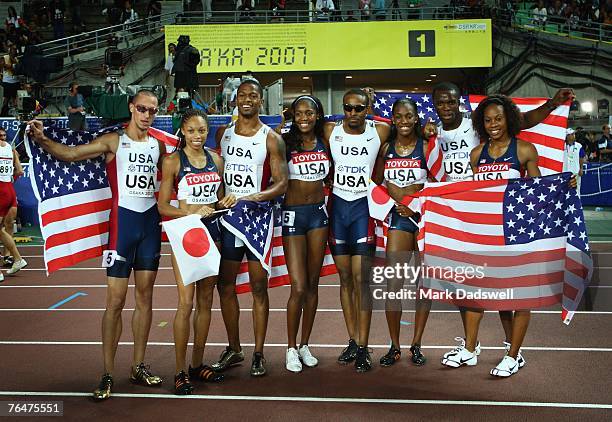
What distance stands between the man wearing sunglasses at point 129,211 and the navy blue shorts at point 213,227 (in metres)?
0.41

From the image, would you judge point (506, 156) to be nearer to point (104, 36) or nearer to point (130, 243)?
point (130, 243)

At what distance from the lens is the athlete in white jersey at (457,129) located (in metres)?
5.80

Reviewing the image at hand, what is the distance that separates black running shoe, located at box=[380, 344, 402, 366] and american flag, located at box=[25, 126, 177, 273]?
8.04ft

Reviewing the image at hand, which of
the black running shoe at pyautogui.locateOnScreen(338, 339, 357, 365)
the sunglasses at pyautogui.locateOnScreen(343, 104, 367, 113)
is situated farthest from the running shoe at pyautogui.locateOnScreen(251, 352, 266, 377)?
the sunglasses at pyautogui.locateOnScreen(343, 104, 367, 113)

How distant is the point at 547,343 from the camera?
6.50 metres

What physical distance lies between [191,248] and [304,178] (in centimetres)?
119

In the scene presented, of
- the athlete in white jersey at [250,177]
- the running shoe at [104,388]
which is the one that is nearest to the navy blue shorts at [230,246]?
the athlete in white jersey at [250,177]

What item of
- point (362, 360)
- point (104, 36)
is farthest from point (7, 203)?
point (104, 36)

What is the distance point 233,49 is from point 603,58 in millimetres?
11529

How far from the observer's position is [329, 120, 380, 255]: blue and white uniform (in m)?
5.82

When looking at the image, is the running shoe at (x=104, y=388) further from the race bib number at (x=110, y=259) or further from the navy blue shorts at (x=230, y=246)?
the navy blue shorts at (x=230, y=246)

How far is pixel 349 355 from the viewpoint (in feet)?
19.5

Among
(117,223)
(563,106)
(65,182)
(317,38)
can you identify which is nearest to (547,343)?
(563,106)

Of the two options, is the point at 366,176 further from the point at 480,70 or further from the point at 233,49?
the point at 480,70
